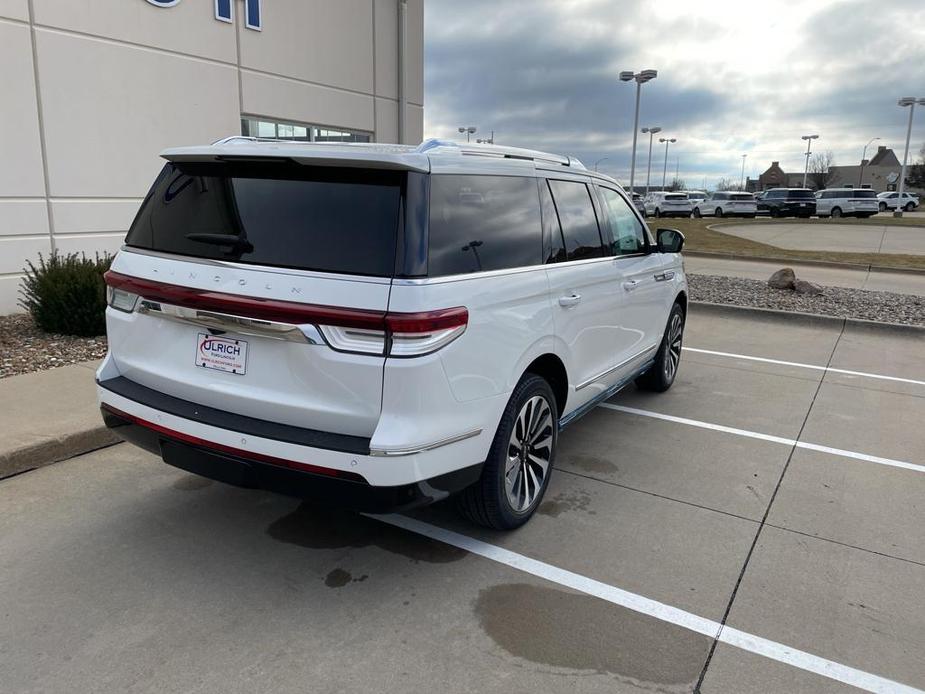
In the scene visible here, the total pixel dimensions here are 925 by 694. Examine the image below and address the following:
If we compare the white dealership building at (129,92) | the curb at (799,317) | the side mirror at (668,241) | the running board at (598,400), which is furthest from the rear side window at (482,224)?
the curb at (799,317)

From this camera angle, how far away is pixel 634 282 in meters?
5.05

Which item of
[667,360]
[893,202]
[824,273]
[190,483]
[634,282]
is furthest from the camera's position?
[893,202]

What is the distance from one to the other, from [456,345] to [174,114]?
357 inches

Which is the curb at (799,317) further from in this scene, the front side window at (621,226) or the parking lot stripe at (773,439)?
the front side window at (621,226)

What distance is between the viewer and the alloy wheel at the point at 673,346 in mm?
6359

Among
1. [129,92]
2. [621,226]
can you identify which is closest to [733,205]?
[129,92]

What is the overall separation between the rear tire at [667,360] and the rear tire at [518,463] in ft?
8.19

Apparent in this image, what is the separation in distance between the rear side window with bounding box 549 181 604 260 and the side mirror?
125cm

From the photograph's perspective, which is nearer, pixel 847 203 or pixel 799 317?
pixel 799 317

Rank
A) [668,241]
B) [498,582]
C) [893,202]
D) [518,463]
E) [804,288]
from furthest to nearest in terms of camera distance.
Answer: [893,202] → [804,288] → [668,241] → [518,463] → [498,582]

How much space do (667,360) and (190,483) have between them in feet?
13.8

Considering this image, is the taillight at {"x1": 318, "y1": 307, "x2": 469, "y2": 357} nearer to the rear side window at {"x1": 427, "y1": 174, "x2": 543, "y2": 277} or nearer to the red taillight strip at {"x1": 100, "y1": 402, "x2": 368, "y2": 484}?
the rear side window at {"x1": 427, "y1": 174, "x2": 543, "y2": 277}

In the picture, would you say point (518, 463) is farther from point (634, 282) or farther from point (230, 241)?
point (634, 282)

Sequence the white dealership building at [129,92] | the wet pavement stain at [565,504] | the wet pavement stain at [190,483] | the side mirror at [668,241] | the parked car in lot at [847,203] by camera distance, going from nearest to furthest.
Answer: the wet pavement stain at [565,504]
the wet pavement stain at [190,483]
the side mirror at [668,241]
the white dealership building at [129,92]
the parked car in lot at [847,203]
